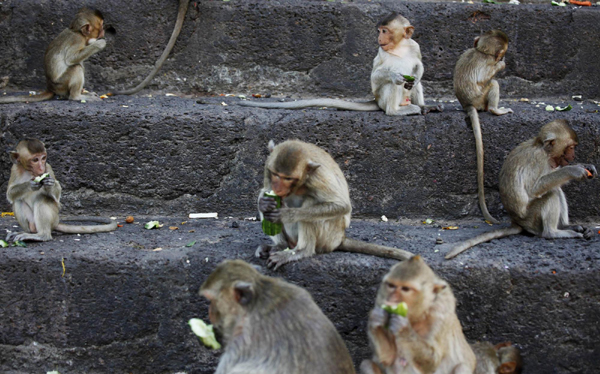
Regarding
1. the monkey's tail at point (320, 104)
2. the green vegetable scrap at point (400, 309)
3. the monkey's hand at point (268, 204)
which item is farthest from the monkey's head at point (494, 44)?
the green vegetable scrap at point (400, 309)

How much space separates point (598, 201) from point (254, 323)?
3566mm

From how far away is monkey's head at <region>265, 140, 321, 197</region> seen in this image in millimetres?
4141

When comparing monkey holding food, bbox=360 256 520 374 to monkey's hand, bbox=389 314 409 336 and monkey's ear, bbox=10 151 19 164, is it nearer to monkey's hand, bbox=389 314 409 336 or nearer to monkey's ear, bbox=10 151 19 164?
monkey's hand, bbox=389 314 409 336

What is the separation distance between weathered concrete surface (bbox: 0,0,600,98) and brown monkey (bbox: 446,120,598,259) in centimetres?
202

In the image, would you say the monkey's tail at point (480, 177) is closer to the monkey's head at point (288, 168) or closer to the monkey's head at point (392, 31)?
the monkey's head at point (392, 31)

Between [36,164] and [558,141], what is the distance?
3610mm

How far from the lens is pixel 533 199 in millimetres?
5129

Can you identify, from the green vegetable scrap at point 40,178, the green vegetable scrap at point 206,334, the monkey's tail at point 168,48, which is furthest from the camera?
the monkey's tail at point 168,48

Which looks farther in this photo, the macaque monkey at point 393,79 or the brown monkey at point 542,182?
the macaque monkey at point 393,79

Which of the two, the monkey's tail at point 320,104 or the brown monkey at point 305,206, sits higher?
the monkey's tail at point 320,104

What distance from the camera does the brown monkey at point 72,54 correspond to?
6.26 meters

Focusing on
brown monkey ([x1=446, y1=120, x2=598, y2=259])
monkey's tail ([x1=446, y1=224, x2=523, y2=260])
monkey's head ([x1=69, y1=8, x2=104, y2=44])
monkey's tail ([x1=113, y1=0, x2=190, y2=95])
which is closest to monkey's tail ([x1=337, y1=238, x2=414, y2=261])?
monkey's tail ([x1=446, y1=224, x2=523, y2=260])

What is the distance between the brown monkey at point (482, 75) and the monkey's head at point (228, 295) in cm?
315

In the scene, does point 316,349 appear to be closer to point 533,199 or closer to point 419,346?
point 419,346
